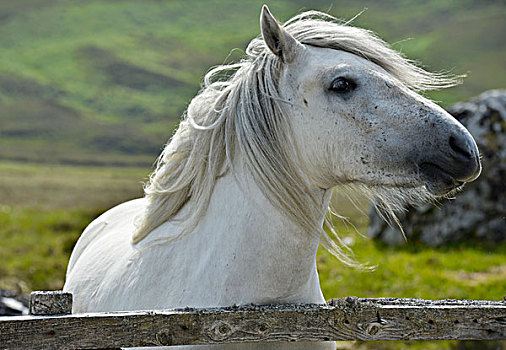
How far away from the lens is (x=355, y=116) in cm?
303

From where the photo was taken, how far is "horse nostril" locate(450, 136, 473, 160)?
9.37 ft

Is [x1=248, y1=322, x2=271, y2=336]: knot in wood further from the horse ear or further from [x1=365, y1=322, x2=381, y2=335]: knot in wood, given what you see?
the horse ear

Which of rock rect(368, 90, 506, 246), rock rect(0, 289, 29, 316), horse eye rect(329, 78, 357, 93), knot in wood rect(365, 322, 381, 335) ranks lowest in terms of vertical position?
knot in wood rect(365, 322, 381, 335)

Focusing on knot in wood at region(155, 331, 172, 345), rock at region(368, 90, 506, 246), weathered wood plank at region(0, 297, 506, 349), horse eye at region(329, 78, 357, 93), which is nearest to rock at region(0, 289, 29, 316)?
weathered wood plank at region(0, 297, 506, 349)

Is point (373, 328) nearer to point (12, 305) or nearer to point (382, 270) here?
point (12, 305)

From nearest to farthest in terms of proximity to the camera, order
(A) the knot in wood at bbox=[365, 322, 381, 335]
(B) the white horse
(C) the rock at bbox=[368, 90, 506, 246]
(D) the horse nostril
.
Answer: (A) the knot in wood at bbox=[365, 322, 381, 335] → (D) the horse nostril → (B) the white horse → (C) the rock at bbox=[368, 90, 506, 246]

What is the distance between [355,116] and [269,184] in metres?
0.55

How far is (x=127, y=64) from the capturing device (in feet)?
593

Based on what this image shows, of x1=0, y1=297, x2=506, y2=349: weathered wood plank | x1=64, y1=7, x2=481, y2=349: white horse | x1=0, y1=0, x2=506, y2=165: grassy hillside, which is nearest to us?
x1=0, y1=297, x2=506, y2=349: weathered wood plank

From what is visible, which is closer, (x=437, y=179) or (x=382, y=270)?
(x=437, y=179)

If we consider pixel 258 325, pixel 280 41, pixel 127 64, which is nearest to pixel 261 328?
pixel 258 325

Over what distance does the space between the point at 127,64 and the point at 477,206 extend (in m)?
177

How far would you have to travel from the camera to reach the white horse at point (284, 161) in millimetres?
2979

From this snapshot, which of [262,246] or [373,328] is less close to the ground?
[262,246]
